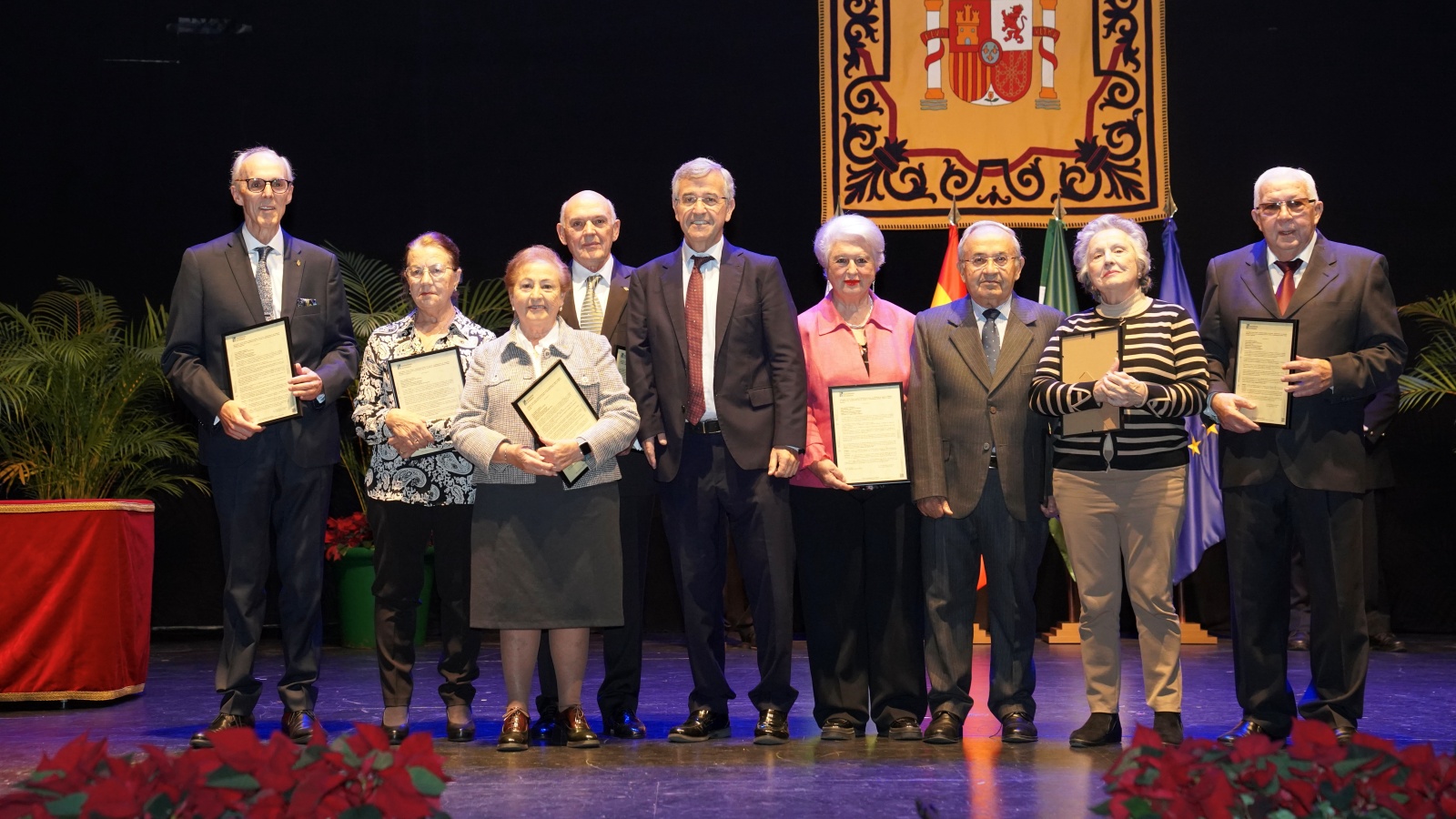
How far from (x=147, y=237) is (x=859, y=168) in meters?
3.89

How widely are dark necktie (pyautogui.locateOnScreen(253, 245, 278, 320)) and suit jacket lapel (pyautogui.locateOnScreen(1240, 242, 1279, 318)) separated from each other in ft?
9.79

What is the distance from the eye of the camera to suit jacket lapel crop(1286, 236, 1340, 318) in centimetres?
384

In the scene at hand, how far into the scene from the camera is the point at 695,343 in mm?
3969

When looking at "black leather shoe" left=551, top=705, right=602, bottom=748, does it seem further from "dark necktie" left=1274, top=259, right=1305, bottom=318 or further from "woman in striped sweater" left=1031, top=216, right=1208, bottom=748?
"dark necktie" left=1274, top=259, right=1305, bottom=318

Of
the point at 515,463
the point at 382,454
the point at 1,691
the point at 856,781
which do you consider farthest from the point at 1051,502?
the point at 1,691

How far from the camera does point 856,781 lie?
10.7 ft

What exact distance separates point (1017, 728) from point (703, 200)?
1822 millimetres

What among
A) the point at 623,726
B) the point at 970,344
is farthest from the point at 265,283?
the point at 970,344

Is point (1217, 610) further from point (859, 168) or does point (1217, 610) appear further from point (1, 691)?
point (1, 691)

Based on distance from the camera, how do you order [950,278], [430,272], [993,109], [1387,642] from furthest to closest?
[993,109] → [950,278] → [1387,642] → [430,272]

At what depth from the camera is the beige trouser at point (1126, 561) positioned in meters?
3.71

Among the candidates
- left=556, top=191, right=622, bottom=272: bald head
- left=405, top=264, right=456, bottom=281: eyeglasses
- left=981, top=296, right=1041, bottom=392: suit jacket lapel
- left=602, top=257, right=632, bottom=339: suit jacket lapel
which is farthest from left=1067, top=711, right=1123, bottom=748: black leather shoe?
left=405, top=264, right=456, bottom=281: eyeglasses

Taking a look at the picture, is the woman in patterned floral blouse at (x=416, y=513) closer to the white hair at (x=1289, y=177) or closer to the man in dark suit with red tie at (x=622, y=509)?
the man in dark suit with red tie at (x=622, y=509)

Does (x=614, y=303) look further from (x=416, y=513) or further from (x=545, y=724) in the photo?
(x=545, y=724)
